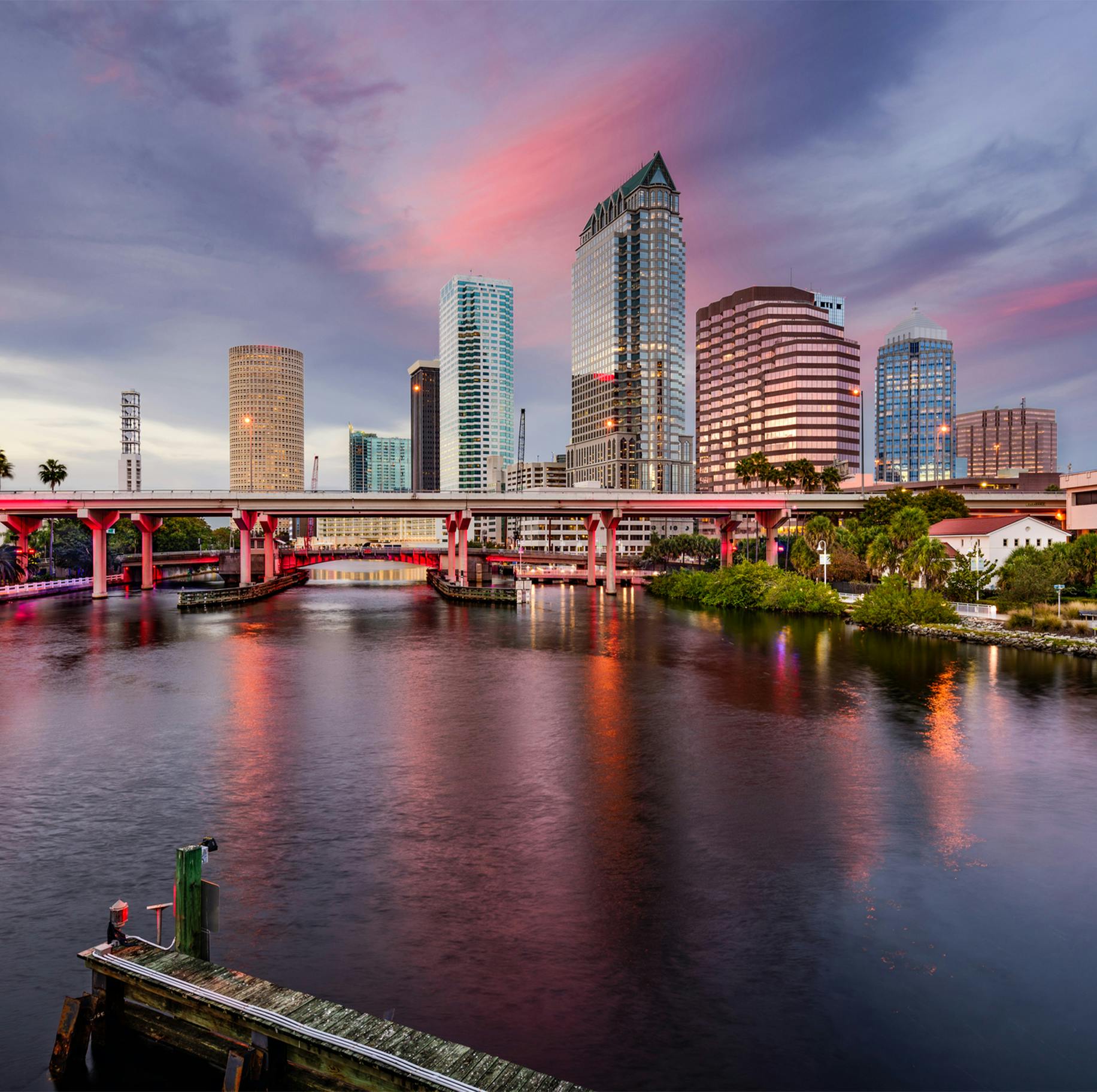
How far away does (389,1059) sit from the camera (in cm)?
910

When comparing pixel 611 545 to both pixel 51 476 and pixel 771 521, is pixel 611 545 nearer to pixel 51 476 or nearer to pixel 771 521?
pixel 771 521

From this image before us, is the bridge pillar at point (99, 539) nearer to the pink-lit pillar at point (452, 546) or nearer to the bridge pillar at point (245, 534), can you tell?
the bridge pillar at point (245, 534)

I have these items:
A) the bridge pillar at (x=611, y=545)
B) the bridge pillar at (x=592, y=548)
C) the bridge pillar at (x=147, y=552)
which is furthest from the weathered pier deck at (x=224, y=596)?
the bridge pillar at (x=611, y=545)

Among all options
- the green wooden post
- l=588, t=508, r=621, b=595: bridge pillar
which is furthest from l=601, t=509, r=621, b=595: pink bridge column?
the green wooden post

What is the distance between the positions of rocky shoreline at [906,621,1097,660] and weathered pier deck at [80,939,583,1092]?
55.4 metres

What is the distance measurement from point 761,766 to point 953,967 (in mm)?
12431

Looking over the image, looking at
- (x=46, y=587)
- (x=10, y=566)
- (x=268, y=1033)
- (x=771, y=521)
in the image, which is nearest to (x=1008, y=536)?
(x=771, y=521)

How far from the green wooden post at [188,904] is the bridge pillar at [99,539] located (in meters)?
102

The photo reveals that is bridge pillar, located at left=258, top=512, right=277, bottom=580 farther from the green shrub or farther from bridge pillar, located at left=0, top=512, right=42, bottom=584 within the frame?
the green shrub

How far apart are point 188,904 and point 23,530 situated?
11871 centimetres

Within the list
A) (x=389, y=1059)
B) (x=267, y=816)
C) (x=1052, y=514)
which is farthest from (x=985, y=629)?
(x=1052, y=514)

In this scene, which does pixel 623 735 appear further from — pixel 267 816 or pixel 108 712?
pixel 108 712

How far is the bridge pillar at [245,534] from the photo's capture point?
342 feet

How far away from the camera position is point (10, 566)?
102625 mm
